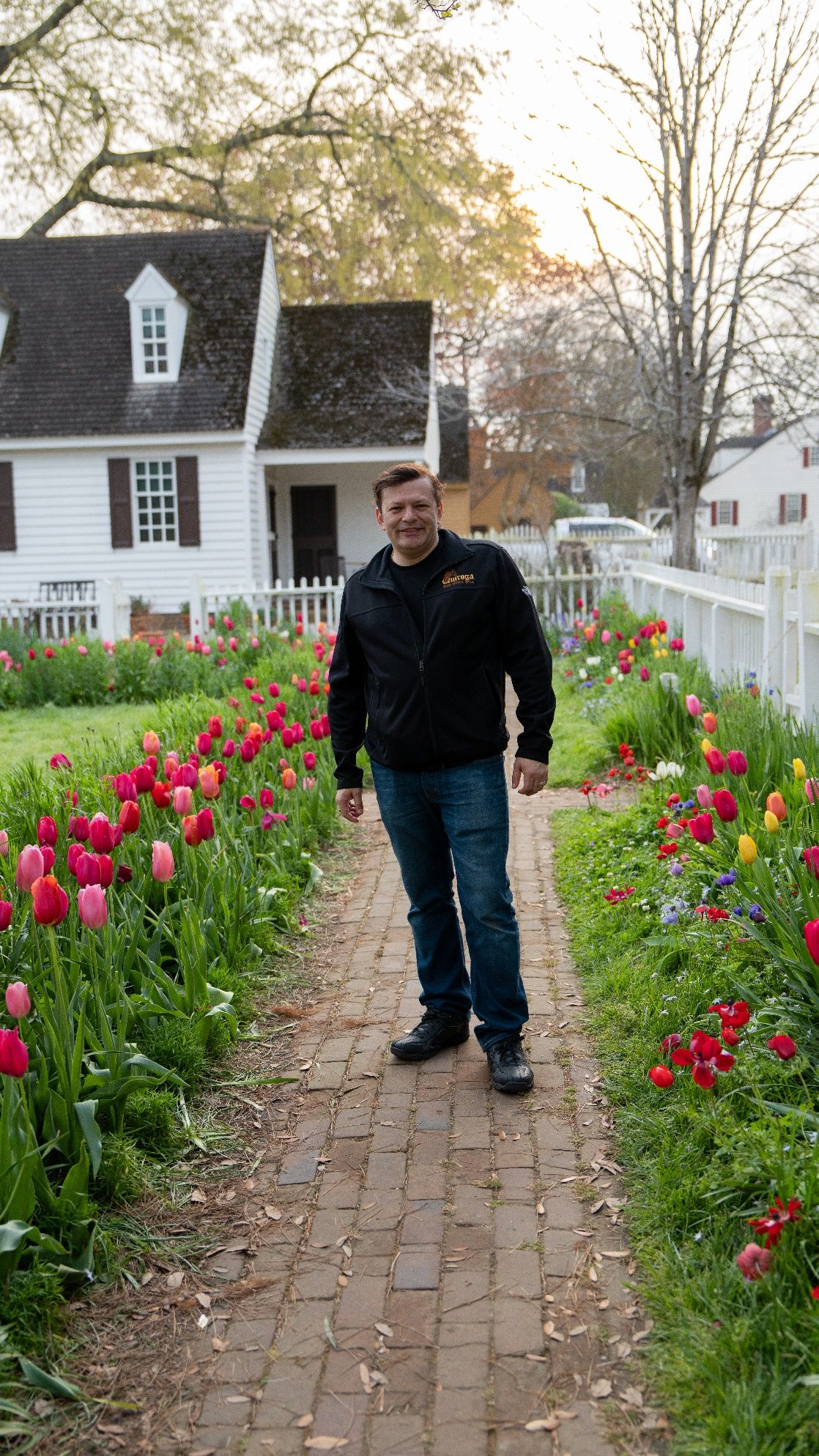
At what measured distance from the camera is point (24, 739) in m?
10.6

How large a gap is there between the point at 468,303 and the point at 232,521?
14256mm

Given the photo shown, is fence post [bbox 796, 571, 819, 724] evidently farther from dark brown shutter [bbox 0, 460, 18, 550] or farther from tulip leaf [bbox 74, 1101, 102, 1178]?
dark brown shutter [bbox 0, 460, 18, 550]

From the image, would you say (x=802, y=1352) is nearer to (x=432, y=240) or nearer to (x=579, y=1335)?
(x=579, y=1335)

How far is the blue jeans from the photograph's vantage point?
4.14 metres

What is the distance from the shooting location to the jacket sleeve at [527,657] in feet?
13.4

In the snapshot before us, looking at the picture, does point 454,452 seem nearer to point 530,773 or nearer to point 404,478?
point 404,478

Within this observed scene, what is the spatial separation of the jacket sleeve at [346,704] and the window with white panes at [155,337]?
20.6 metres

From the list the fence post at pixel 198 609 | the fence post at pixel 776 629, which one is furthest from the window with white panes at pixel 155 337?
the fence post at pixel 776 629

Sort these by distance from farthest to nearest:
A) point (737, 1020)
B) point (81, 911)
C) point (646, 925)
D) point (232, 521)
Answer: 1. point (232, 521)
2. point (646, 925)
3. point (81, 911)
4. point (737, 1020)

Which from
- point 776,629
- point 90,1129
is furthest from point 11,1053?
point 776,629

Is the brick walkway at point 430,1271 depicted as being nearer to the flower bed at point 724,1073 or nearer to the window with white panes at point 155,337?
the flower bed at point 724,1073

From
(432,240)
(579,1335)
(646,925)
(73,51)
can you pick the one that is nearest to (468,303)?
(432,240)

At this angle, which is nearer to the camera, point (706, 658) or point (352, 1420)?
point (352, 1420)

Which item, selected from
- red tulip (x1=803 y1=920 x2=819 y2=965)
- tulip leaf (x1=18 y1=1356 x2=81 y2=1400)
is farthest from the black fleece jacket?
tulip leaf (x1=18 y1=1356 x2=81 y2=1400)
